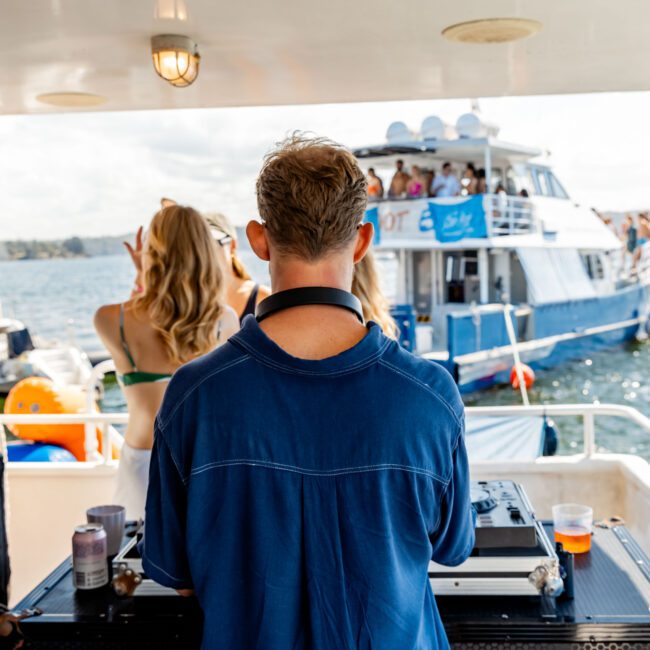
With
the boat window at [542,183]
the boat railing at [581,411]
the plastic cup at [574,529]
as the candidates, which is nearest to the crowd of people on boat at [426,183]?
the boat window at [542,183]

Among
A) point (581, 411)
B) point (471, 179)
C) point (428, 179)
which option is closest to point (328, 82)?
point (581, 411)

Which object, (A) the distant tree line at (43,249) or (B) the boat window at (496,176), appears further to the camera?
(A) the distant tree line at (43,249)

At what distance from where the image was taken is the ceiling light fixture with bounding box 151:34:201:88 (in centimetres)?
286

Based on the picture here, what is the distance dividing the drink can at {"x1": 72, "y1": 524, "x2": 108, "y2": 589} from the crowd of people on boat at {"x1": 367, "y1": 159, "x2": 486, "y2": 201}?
1756cm

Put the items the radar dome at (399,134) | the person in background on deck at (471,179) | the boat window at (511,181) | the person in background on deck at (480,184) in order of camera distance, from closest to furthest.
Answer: the radar dome at (399,134) < the person in background on deck at (471,179) < the person in background on deck at (480,184) < the boat window at (511,181)

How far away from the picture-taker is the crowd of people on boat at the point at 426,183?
62.0ft

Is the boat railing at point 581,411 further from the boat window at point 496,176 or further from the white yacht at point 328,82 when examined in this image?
the boat window at point 496,176

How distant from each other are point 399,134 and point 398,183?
1180mm

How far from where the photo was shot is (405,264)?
66.0 feet

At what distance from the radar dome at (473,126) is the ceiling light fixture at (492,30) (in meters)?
16.4

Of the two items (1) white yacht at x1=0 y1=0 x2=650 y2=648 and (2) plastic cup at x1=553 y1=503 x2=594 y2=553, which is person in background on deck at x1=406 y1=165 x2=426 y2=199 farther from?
(2) plastic cup at x1=553 y1=503 x2=594 y2=553

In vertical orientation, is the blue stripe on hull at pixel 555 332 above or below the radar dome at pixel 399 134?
below

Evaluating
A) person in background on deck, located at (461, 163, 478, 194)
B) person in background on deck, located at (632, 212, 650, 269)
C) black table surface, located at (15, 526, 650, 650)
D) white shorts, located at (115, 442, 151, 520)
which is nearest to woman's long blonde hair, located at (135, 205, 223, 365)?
white shorts, located at (115, 442, 151, 520)

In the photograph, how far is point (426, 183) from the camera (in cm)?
1939
